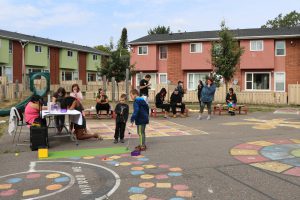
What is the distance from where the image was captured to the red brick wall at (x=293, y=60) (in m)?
31.0

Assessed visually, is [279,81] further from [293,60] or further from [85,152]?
[85,152]

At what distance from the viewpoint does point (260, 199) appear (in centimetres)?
499

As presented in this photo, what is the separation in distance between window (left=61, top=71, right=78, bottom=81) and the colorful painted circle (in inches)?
1571

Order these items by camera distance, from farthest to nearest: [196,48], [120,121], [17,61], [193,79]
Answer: [17,61] < [193,79] < [196,48] < [120,121]

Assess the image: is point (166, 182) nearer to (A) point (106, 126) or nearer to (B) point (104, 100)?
(A) point (106, 126)

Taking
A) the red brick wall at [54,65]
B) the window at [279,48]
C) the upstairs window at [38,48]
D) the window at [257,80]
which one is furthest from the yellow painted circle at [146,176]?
the red brick wall at [54,65]

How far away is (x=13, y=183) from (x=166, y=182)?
2.56m

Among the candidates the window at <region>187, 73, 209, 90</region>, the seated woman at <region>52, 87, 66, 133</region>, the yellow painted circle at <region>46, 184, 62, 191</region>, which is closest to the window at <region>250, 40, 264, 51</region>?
the window at <region>187, 73, 209, 90</region>

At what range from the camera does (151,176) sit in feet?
20.5

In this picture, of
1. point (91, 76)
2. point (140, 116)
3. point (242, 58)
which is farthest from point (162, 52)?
point (140, 116)

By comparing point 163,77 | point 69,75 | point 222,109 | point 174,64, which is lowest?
point 222,109

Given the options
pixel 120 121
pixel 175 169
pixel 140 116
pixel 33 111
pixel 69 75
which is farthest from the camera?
pixel 69 75

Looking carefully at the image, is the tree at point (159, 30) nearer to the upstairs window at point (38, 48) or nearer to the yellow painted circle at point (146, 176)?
the upstairs window at point (38, 48)

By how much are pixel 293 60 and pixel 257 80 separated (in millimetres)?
3531
